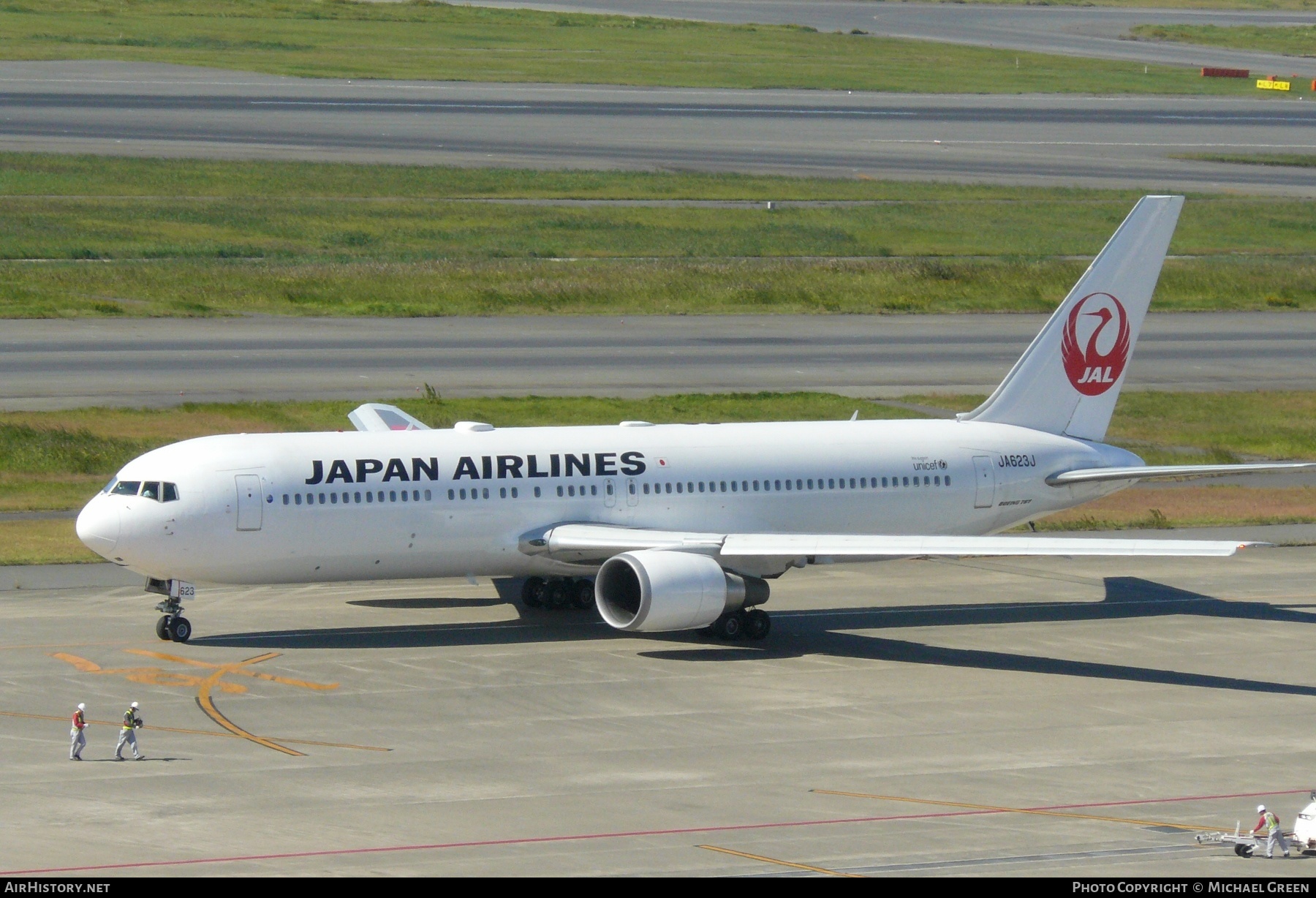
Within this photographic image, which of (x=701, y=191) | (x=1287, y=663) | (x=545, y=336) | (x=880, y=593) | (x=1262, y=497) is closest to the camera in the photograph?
(x=1287, y=663)

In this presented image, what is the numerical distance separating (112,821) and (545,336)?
171ft

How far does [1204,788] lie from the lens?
2912cm

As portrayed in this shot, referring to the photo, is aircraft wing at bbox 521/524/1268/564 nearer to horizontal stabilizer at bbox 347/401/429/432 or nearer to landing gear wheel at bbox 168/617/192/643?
landing gear wheel at bbox 168/617/192/643

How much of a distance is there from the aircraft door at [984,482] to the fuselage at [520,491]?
0.04 m

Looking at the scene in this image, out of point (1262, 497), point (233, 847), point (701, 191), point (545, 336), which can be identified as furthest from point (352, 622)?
point (701, 191)

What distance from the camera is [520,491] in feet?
131

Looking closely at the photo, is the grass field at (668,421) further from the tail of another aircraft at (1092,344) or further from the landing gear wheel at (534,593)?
the landing gear wheel at (534,593)

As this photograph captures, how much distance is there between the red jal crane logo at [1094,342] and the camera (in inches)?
A: 1826

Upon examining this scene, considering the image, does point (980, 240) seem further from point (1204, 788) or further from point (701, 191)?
point (1204, 788)

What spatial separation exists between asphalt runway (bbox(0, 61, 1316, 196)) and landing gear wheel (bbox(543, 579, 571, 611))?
251 ft

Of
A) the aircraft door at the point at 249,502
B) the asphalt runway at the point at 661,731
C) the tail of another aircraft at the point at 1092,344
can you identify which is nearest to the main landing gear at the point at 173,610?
the asphalt runway at the point at 661,731

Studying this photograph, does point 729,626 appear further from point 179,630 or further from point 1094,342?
point 1094,342

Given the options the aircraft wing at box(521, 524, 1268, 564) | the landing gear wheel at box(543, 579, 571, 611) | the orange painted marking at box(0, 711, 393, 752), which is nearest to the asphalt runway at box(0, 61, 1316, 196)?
the landing gear wheel at box(543, 579, 571, 611)

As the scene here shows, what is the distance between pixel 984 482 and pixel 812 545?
709 cm
